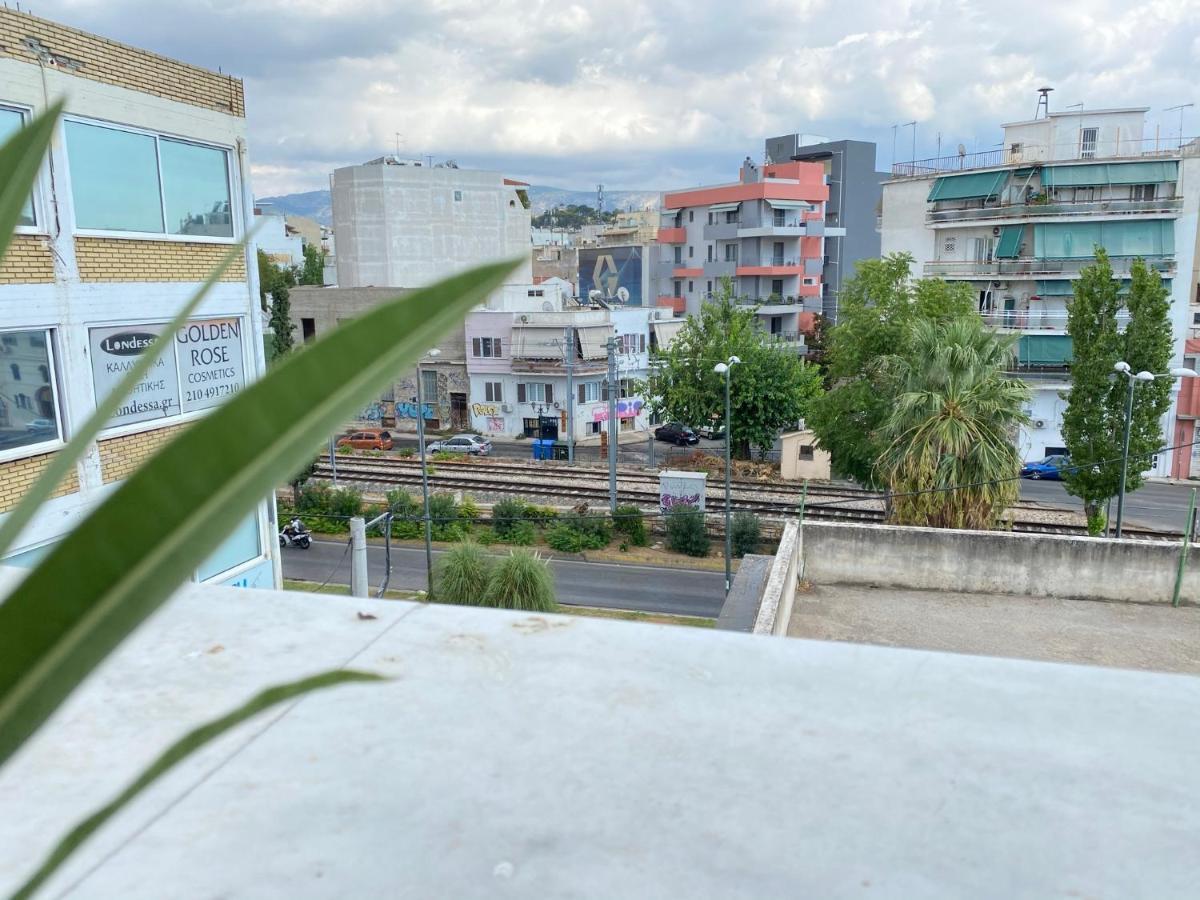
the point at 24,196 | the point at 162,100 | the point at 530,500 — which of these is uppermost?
the point at 162,100

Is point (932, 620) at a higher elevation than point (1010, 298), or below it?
below

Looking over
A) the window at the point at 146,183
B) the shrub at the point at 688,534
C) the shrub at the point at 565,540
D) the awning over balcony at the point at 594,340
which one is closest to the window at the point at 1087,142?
the awning over balcony at the point at 594,340

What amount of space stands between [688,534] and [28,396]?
18614 mm

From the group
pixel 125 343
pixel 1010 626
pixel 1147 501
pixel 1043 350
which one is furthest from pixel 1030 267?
pixel 125 343

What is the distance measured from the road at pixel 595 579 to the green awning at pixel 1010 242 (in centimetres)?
1951

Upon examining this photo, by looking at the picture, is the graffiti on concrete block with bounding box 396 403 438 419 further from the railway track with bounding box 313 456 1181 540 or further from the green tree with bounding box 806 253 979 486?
the green tree with bounding box 806 253 979 486

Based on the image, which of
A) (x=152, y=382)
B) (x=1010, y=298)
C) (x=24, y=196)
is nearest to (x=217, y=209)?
(x=152, y=382)

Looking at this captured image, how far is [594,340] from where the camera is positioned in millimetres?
41469

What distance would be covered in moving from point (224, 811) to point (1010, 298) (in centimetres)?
3893

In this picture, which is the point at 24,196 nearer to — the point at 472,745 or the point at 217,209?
the point at 472,745

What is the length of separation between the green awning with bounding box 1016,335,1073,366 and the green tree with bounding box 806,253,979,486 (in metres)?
8.98

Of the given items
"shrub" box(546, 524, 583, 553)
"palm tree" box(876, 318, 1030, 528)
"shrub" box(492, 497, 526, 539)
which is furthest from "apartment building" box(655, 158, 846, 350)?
"palm tree" box(876, 318, 1030, 528)

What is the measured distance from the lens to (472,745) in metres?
2.22

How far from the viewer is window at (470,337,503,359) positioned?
42.2 m
